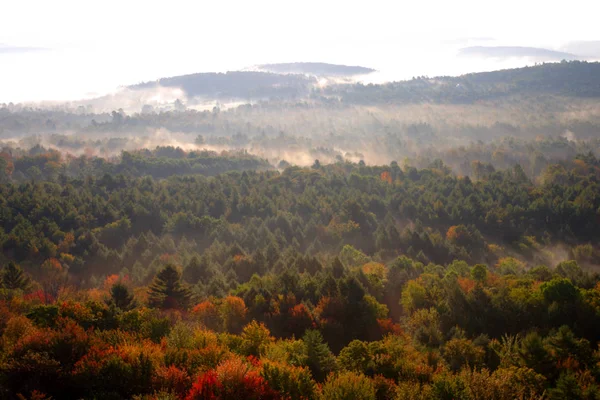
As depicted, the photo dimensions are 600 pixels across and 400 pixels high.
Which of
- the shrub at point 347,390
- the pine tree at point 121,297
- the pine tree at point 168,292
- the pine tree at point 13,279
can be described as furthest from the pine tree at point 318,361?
the pine tree at point 13,279

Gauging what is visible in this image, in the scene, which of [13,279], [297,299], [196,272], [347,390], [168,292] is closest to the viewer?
[347,390]

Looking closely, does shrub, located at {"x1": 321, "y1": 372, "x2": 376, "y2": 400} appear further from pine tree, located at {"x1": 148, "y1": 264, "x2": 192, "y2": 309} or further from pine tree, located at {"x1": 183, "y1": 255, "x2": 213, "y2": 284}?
pine tree, located at {"x1": 183, "y1": 255, "x2": 213, "y2": 284}

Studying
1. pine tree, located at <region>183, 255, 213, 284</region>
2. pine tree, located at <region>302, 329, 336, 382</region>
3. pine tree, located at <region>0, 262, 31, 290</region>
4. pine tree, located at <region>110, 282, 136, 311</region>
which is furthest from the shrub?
pine tree, located at <region>0, 262, 31, 290</region>

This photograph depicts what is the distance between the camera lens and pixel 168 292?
72.8m

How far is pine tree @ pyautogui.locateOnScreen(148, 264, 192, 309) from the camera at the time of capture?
71875mm

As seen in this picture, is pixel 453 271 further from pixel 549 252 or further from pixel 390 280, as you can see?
pixel 549 252

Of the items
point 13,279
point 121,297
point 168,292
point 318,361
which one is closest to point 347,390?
point 318,361

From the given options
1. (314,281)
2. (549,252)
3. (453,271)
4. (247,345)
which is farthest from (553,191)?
(247,345)

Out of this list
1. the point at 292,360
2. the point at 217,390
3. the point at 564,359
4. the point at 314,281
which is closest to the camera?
the point at 217,390

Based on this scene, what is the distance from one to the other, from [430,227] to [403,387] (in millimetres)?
148025

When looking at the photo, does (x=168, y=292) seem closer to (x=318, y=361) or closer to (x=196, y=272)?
(x=196, y=272)

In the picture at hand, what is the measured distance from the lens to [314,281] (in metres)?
78.8

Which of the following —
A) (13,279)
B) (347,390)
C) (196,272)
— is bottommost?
(196,272)

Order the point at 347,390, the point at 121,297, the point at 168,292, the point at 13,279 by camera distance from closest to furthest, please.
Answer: the point at 347,390, the point at 121,297, the point at 168,292, the point at 13,279
